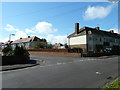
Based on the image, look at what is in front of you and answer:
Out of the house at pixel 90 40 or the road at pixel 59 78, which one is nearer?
the road at pixel 59 78

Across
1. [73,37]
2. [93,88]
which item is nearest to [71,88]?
[93,88]

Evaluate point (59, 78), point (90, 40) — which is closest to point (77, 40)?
point (90, 40)

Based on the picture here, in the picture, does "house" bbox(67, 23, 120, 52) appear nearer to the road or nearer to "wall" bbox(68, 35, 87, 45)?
"wall" bbox(68, 35, 87, 45)

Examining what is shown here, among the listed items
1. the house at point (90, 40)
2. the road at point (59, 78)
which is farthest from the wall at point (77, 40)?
the road at point (59, 78)

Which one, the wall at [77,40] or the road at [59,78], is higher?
the wall at [77,40]

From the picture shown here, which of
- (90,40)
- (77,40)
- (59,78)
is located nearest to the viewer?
(59,78)

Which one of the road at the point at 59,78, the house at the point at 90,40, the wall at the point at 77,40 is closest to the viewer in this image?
the road at the point at 59,78

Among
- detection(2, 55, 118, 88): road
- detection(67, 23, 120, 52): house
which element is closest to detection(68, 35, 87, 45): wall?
detection(67, 23, 120, 52): house

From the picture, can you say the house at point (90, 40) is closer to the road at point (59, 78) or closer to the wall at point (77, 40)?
the wall at point (77, 40)

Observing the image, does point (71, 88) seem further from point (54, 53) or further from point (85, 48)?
point (85, 48)

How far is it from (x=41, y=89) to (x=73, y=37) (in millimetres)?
38275

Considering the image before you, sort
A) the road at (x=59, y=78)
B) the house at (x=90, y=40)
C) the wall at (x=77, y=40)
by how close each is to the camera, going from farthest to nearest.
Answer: the wall at (x=77, y=40) < the house at (x=90, y=40) < the road at (x=59, y=78)

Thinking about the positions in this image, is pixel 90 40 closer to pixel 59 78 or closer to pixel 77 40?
pixel 77 40


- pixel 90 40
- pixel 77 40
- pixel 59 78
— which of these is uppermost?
pixel 77 40
